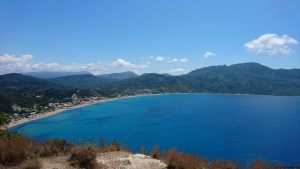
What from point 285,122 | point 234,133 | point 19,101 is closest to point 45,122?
point 19,101

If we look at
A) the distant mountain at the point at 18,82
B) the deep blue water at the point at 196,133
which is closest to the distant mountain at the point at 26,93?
the distant mountain at the point at 18,82

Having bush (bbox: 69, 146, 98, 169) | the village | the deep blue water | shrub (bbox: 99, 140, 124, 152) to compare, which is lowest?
the deep blue water

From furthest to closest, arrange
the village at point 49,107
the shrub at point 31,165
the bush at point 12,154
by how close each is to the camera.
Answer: the village at point 49,107, the bush at point 12,154, the shrub at point 31,165

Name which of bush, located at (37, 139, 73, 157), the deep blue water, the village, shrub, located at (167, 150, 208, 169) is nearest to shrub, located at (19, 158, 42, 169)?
bush, located at (37, 139, 73, 157)

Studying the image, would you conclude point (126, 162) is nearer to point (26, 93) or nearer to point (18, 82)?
point (26, 93)

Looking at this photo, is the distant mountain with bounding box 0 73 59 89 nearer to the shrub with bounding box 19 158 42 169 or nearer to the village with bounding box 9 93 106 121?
the village with bounding box 9 93 106 121

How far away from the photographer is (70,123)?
290 feet

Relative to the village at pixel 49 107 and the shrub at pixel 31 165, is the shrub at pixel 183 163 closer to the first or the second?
the shrub at pixel 31 165

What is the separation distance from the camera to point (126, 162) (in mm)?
8953

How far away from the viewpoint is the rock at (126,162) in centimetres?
862

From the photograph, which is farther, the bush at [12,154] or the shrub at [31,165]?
the bush at [12,154]

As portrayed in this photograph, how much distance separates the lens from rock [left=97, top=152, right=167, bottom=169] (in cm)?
862

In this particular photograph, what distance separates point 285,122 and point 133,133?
4515 centimetres

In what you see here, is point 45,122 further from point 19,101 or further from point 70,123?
point 19,101
